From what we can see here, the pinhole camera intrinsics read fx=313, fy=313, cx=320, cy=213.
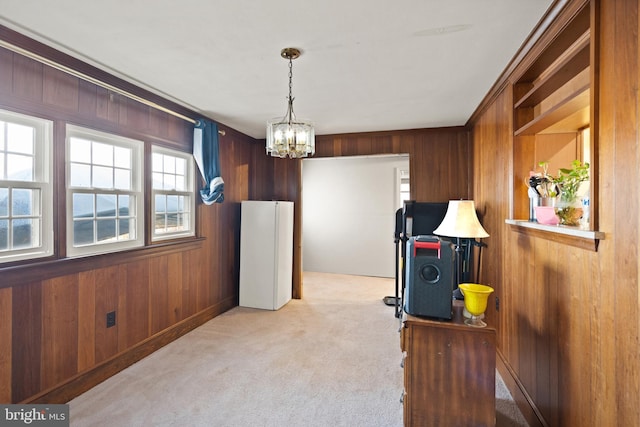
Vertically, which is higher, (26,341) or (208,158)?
(208,158)

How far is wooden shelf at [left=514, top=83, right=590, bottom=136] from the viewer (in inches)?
57.0

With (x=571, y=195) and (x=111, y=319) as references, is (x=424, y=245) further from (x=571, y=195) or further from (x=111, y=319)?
(x=111, y=319)

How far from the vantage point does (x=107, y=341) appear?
2461 mm

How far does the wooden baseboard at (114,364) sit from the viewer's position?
2.09 m

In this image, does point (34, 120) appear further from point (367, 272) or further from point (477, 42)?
point (367, 272)

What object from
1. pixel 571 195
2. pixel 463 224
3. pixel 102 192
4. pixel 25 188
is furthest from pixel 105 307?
pixel 571 195

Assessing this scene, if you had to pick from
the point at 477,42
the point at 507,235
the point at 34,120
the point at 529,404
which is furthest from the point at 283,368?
the point at 477,42

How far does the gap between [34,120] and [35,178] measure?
14.6 inches

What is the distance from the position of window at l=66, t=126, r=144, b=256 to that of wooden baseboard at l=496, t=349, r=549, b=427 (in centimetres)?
313

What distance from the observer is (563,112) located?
5.45 feet

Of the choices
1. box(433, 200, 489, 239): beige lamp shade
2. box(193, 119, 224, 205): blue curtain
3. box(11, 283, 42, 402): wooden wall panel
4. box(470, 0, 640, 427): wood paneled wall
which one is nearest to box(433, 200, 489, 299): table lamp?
box(433, 200, 489, 239): beige lamp shade

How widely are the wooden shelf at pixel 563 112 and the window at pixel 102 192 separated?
300 cm

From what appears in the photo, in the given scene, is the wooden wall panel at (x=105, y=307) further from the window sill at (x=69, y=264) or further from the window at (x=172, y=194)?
the window at (x=172, y=194)

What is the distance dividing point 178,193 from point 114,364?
1.62 metres
